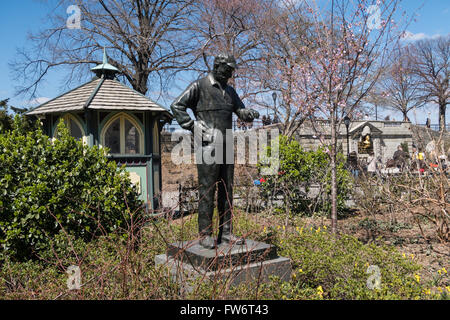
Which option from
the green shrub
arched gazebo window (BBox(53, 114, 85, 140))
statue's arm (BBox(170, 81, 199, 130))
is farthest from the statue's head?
arched gazebo window (BBox(53, 114, 85, 140))

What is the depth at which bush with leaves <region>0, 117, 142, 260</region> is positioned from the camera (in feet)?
17.4

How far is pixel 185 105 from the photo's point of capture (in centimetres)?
456

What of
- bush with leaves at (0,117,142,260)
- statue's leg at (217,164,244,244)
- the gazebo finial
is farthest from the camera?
the gazebo finial

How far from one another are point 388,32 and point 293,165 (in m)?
4.09

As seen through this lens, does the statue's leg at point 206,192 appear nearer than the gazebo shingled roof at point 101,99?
Yes

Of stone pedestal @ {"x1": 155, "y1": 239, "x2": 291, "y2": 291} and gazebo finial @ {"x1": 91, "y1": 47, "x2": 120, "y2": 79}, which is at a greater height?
gazebo finial @ {"x1": 91, "y1": 47, "x2": 120, "y2": 79}

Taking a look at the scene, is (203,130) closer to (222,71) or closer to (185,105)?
(185,105)

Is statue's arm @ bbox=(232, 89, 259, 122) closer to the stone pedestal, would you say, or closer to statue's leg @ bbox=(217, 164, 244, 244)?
statue's leg @ bbox=(217, 164, 244, 244)

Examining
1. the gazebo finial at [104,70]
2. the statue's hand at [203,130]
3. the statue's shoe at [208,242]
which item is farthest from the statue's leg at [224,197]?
the gazebo finial at [104,70]

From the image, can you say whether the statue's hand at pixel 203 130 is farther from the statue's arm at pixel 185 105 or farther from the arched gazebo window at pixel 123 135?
the arched gazebo window at pixel 123 135

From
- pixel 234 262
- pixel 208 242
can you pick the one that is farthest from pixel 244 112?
pixel 234 262

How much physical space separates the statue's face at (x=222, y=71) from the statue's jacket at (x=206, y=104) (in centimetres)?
6

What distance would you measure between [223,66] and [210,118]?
641 millimetres

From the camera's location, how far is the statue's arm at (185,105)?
4.52 metres
